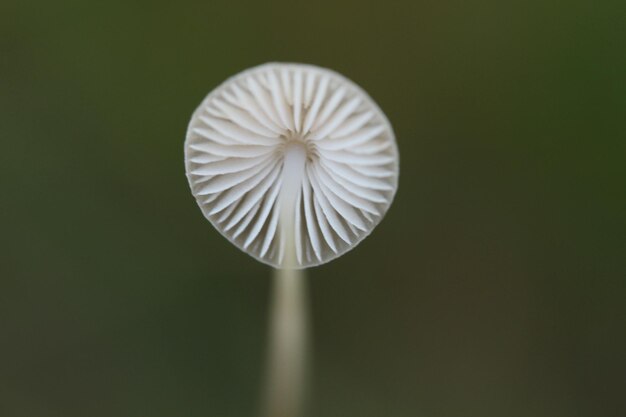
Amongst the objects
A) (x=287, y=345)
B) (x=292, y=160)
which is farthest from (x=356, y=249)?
(x=292, y=160)

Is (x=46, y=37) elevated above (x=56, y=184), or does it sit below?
above

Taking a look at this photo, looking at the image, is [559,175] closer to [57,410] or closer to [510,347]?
[510,347]

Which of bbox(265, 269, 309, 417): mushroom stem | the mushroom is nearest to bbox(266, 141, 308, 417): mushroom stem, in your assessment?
bbox(265, 269, 309, 417): mushroom stem

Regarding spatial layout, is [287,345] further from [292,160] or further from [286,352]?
[292,160]

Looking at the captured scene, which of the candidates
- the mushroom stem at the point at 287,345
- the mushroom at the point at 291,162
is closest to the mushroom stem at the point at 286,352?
the mushroom stem at the point at 287,345

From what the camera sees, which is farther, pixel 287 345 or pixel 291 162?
pixel 287 345

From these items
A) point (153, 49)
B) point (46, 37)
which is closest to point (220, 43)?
point (153, 49)

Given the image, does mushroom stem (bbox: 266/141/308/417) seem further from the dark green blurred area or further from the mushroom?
the mushroom
